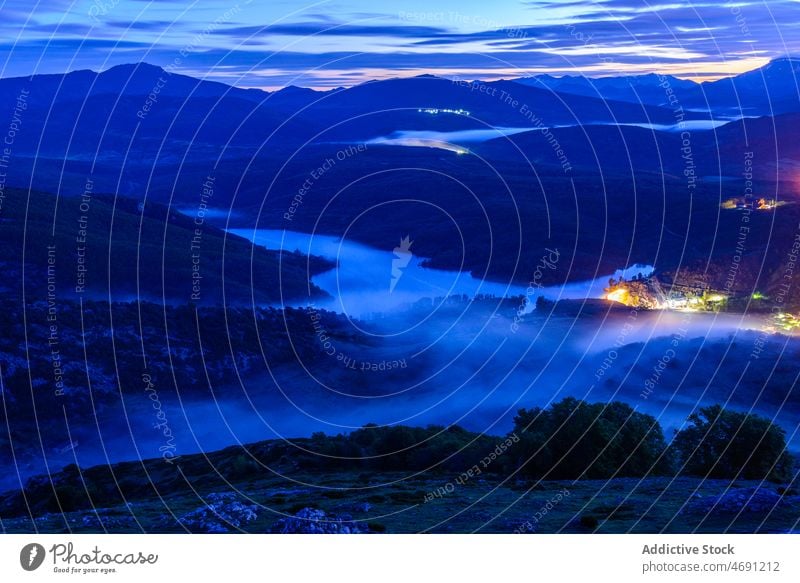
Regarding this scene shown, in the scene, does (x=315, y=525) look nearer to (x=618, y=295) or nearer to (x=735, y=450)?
(x=735, y=450)

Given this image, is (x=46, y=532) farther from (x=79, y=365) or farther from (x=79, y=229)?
(x=79, y=229)

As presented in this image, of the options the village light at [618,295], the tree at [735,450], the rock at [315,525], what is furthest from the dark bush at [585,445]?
the village light at [618,295]

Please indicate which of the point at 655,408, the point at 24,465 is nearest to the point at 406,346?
the point at 655,408

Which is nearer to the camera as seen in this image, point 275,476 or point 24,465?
point 275,476

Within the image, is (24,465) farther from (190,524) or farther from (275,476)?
(190,524)

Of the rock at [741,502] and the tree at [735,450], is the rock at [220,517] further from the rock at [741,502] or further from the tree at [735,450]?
the tree at [735,450]

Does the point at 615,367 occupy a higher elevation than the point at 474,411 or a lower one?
higher

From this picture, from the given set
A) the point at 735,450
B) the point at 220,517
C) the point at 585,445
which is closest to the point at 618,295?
the point at 735,450

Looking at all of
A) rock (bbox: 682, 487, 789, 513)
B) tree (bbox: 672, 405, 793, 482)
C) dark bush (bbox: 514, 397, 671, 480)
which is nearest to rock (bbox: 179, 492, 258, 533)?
dark bush (bbox: 514, 397, 671, 480)

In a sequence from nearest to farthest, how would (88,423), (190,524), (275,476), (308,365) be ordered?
1. (190,524)
2. (275,476)
3. (88,423)
4. (308,365)

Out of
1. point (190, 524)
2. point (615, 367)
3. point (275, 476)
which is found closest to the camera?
point (190, 524)

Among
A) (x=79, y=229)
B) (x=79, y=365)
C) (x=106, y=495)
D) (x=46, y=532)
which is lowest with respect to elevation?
(x=46, y=532)
